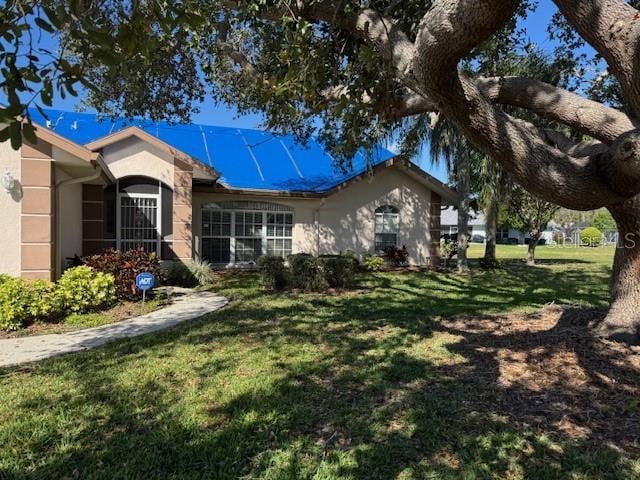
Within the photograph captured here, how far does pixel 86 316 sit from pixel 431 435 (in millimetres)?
7009

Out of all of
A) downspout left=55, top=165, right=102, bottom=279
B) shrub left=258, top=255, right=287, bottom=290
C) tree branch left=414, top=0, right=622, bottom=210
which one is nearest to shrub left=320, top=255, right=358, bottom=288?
shrub left=258, top=255, right=287, bottom=290

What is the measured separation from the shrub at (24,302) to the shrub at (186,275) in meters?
4.60

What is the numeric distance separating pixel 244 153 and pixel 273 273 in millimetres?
8452

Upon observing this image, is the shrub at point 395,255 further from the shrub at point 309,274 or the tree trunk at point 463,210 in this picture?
the shrub at point 309,274

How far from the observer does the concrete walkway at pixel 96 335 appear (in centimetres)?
636

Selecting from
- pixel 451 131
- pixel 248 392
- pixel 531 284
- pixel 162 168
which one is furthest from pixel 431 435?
pixel 451 131

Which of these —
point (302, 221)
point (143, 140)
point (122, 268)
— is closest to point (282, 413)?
point (122, 268)

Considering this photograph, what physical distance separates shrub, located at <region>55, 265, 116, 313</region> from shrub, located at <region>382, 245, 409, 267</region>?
12.1 m

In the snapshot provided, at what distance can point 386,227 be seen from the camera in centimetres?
1955

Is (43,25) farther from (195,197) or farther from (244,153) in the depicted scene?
(244,153)

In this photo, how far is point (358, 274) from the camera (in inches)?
656

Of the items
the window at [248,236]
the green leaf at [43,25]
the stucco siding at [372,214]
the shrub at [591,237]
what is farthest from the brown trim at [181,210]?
the shrub at [591,237]

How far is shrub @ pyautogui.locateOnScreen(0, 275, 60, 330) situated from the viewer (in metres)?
7.52

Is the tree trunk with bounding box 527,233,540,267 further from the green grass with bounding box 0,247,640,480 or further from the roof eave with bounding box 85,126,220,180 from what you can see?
the green grass with bounding box 0,247,640,480
